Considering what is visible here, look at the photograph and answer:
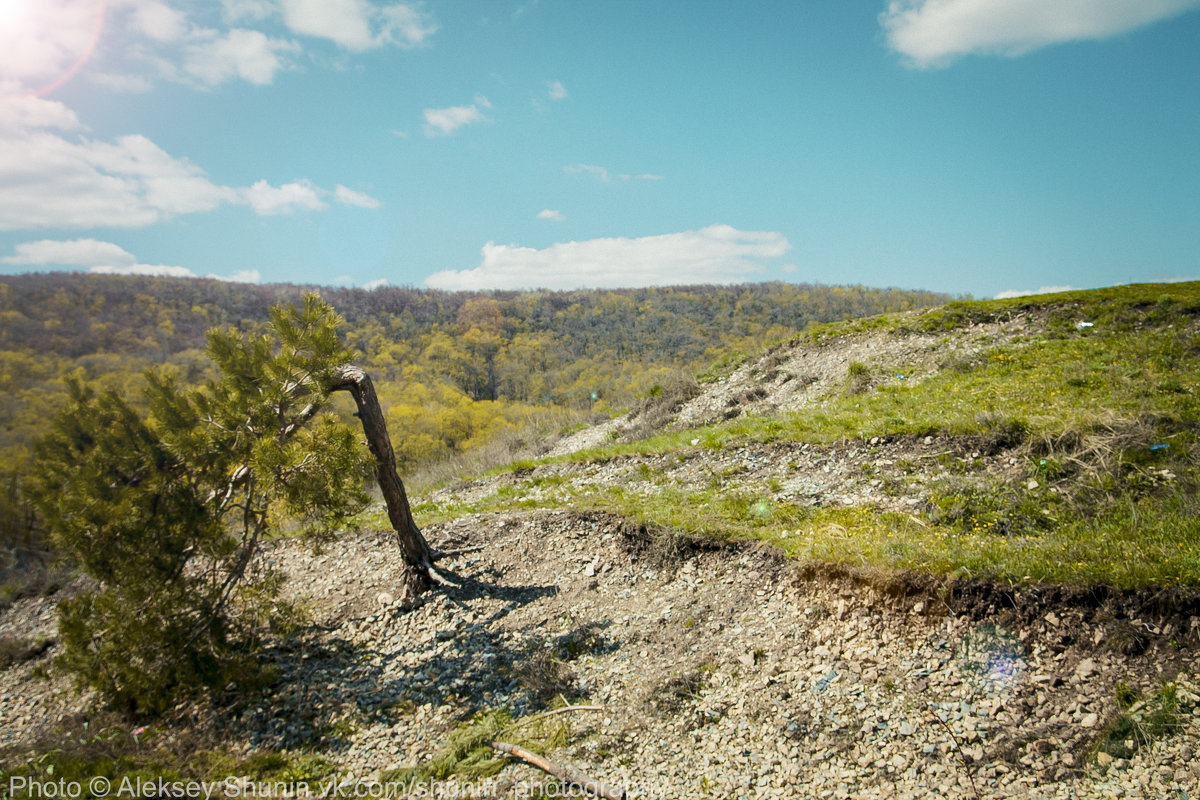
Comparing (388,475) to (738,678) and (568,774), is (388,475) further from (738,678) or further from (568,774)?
(738,678)

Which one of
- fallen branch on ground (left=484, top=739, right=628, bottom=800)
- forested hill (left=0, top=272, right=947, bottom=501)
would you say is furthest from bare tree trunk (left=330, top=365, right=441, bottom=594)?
forested hill (left=0, top=272, right=947, bottom=501)

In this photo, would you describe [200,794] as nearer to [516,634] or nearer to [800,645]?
[516,634]

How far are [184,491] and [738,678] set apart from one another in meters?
6.15

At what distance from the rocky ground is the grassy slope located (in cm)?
42

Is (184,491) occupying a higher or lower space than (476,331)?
lower

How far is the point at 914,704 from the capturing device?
178 inches

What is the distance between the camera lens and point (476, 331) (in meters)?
70.0

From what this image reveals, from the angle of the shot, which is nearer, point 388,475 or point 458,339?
point 388,475

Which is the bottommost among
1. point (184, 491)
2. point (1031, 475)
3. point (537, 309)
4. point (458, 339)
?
point (1031, 475)

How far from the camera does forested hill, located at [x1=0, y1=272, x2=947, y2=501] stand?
29234 mm

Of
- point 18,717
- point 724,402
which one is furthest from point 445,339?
point 18,717

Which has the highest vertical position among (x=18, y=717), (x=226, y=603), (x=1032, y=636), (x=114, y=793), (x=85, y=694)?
(x=1032, y=636)

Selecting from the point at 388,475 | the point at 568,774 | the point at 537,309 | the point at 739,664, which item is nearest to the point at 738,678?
the point at 739,664

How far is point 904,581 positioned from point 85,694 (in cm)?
997
